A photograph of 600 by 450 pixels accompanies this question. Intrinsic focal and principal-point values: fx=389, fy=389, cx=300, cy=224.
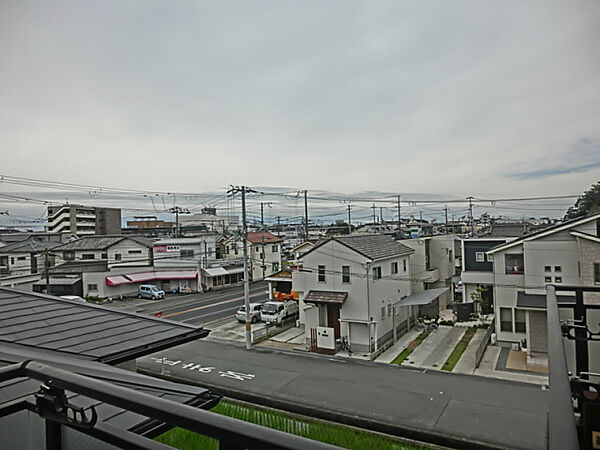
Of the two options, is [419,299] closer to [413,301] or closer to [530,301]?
[413,301]

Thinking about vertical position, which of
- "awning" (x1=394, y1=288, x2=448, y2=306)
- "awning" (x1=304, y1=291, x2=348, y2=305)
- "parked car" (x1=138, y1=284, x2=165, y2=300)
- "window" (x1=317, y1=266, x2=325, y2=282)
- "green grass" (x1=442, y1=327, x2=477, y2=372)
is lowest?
"green grass" (x1=442, y1=327, x2=477, y2=372)

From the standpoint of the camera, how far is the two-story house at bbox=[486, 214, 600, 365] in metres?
10.4

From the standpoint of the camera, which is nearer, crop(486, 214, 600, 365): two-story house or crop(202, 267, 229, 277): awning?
crop(486, 214, 600, 365): two-story house

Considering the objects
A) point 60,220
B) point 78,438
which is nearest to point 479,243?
point 78,438

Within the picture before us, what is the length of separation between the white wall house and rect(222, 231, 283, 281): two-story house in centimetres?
1584

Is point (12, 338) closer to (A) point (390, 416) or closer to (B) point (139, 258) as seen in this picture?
(A) point (390, 416)

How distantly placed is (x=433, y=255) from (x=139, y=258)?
19393mm

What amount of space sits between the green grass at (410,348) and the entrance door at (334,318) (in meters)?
2.35

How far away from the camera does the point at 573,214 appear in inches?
936

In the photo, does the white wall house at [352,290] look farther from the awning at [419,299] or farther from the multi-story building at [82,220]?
the multi-story building at [82,220]

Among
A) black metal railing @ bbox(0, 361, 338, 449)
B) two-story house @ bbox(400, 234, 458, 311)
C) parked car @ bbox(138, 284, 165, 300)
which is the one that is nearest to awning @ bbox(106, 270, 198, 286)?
parked car @ bbox(138, 284, 165, 300)

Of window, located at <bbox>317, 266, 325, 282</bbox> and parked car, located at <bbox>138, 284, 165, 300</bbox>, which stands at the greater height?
window, located at <bbox>317, 266, 325, 282</bbox>

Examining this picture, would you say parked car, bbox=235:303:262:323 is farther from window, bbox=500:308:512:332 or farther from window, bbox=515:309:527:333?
window, bbox=515:309:527:333

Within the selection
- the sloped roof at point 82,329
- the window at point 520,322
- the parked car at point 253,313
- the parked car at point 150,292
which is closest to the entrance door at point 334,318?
the parked car at point 253,313
